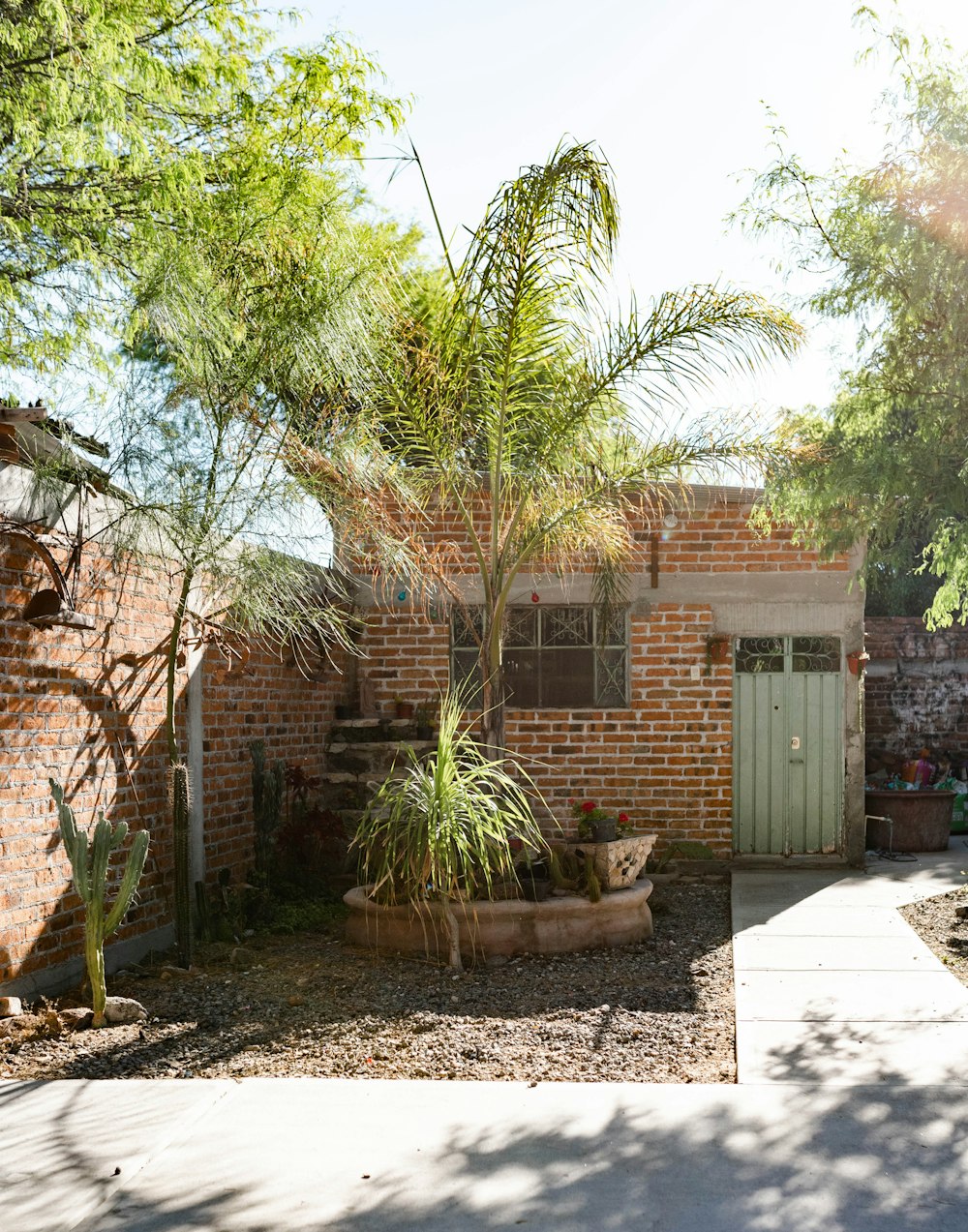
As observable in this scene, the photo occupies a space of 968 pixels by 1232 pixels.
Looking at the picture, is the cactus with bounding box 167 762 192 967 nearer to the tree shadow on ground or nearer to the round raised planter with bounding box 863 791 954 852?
the tree shadow on ground

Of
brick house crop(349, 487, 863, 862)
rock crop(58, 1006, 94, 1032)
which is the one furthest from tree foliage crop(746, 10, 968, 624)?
rock crop(58, 1006, 94, 1032)

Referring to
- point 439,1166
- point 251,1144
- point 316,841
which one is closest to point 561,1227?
point 439,1166

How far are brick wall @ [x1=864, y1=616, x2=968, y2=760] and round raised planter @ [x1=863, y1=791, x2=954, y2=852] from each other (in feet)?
10.4

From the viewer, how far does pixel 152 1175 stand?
3613 millimetres

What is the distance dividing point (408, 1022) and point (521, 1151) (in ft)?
5.62

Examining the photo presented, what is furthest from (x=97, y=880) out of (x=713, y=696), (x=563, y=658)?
(x=713, y=696)

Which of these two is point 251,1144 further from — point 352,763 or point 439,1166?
point 352,763

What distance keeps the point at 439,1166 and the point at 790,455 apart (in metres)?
4.96

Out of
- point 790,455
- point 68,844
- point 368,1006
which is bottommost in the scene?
point 368,1006

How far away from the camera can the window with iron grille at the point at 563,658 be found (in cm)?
Answer: 1029

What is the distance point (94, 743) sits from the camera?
20.7ft

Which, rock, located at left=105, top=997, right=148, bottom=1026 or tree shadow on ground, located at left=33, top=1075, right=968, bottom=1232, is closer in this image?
tree shadow on ground, located at left=33, top=1075, right=968, bottom=1232

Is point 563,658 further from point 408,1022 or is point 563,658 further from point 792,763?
point 408,1022

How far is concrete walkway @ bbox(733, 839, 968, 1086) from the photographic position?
15.4ft
